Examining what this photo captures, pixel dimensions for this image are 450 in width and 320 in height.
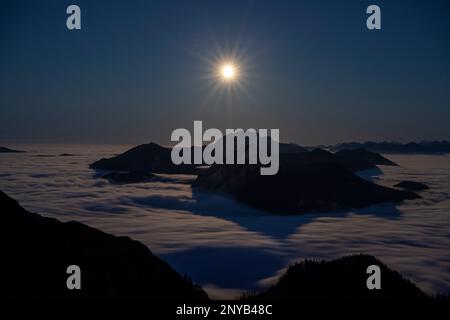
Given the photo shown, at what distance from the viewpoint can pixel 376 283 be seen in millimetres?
14164

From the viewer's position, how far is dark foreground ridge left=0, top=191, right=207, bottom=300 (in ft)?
37.0

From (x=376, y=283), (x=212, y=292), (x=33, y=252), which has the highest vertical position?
(x=33, y=252)

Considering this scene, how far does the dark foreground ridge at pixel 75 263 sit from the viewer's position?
1127 centimetres

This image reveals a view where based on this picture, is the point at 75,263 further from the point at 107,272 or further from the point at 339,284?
the point at 339,284

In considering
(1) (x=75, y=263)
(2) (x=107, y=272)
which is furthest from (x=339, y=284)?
(1) (x=75, y=263)

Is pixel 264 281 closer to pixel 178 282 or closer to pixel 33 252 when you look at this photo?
pixel 178 282

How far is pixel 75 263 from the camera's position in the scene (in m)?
12.7

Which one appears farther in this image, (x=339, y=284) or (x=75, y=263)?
(x=339, y=284)

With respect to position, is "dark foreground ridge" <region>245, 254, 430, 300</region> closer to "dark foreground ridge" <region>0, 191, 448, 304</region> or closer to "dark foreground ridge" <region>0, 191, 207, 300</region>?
"dark foreground ridge" <region>0, 191, 448, 304</region>

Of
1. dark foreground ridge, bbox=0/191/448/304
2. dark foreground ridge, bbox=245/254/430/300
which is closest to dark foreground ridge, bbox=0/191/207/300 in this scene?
A: dark foreground ridge, bbox=0/191/448/304

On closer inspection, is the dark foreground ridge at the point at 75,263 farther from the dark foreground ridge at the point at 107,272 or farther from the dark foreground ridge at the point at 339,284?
the dark foreground ridge at the point at 339,284
